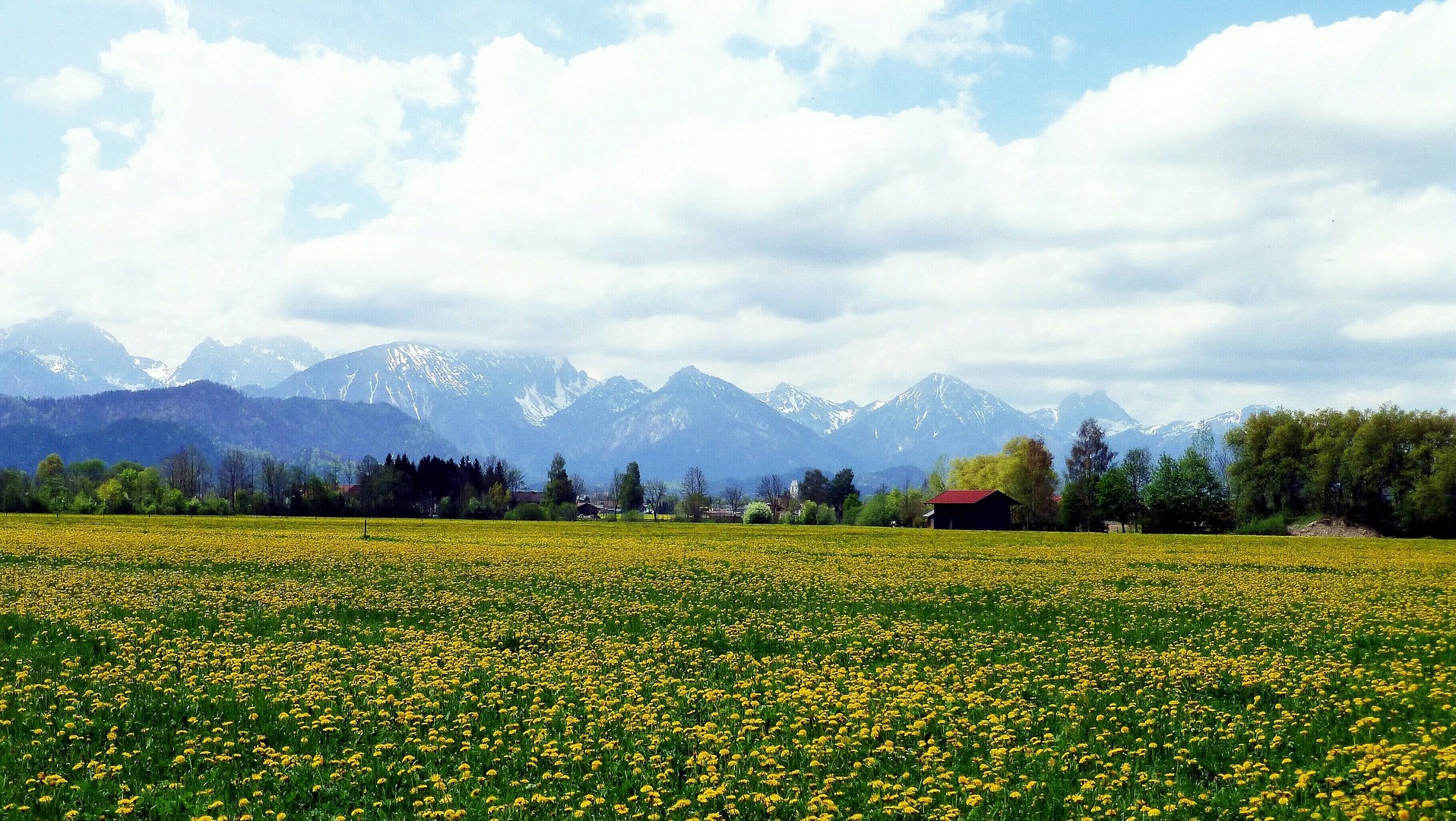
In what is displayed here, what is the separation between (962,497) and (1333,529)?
44.8 metres

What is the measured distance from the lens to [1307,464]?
11756 cm

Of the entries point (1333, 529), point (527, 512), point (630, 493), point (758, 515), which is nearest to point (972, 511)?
point (758, 515)

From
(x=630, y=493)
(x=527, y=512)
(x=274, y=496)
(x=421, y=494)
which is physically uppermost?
(x=630, y=493)

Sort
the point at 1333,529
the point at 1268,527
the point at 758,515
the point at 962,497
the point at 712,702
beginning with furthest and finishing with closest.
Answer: the point at 758,515
the point at 962,497
the point at 1268,527
the point at 1333,529
the point at 712,702

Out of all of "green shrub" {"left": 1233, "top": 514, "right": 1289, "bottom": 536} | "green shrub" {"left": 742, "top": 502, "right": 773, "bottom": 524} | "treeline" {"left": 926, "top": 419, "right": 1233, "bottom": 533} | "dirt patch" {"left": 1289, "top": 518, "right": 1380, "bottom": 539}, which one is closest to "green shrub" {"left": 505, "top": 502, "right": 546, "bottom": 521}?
"green shrub" {"left": 742, "top": 502, "right": 773, "bottom": 524}

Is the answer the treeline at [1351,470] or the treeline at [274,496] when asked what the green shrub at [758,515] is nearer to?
the treeline at [274,496]

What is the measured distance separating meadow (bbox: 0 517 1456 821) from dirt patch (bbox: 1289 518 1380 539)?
87.7 meters

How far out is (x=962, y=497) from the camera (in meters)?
135

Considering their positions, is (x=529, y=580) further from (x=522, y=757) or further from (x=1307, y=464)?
(x=1307, y=464)

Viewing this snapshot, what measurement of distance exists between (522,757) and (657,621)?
11431mm

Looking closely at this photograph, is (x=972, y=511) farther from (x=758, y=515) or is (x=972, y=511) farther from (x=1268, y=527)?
(x=1268, y=527)

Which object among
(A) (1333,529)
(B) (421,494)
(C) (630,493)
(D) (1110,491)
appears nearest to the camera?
(A) (1333,529)

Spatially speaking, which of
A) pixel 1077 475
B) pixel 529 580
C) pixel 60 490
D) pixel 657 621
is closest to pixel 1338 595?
pixel 657 621

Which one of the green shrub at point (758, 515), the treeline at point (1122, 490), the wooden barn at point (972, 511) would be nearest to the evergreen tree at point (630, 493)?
the treeline at point (1122, 490)
